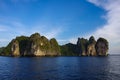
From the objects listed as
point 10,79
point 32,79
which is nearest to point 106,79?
point 32,79

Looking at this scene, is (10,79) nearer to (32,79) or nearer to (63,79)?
(32,79)

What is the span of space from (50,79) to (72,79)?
6.33 m

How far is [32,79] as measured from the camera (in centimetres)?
5728

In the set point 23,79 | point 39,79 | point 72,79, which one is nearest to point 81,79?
point 72,79

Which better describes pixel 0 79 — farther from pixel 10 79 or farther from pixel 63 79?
pixel 63 79

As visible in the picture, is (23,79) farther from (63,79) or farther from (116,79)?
(116,79)

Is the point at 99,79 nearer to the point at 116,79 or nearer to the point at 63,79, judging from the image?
the point at 116,79

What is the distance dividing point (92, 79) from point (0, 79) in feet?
86.0

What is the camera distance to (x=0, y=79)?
57.8 meters

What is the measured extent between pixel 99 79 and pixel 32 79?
19.0m

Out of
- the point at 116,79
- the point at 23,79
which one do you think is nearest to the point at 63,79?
the point at 23,79

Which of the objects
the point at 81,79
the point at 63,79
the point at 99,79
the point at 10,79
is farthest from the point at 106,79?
the point at 10,79

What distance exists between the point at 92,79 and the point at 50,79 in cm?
1192

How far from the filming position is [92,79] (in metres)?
57.3
